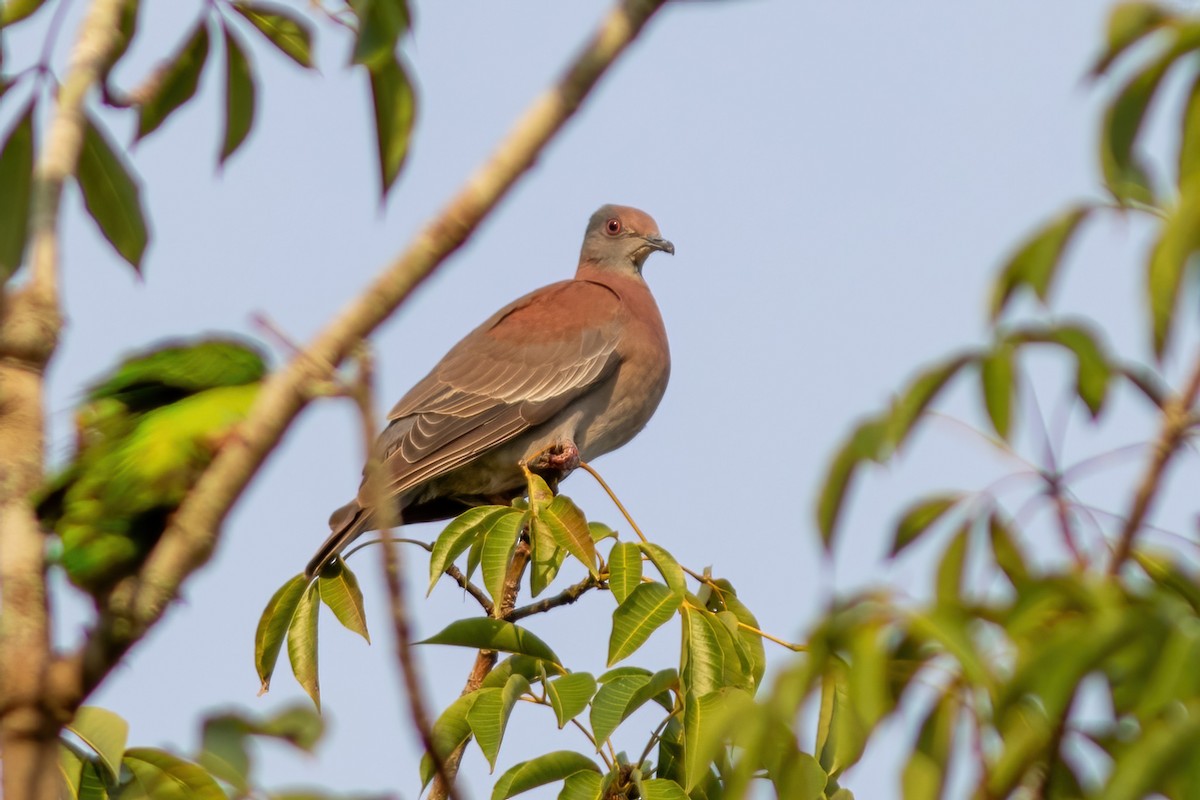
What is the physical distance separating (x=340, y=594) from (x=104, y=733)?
142 cm

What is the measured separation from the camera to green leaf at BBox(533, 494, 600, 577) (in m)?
3.40

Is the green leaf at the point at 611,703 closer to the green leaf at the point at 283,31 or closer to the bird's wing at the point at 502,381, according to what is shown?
the green leaf at the point at 283,31

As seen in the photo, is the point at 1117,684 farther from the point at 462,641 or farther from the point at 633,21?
the point at 462,641

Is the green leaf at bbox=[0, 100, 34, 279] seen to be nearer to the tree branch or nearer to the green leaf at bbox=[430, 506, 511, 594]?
the tree branch

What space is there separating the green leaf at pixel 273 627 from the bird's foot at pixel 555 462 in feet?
6.74

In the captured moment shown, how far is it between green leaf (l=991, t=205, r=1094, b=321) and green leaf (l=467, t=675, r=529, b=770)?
1.69 metres

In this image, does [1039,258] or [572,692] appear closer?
[1039,258]

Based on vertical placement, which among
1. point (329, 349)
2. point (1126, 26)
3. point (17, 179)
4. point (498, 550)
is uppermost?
point (1126, 26)

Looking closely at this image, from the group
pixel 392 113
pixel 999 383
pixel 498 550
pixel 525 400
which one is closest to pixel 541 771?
pixel 498 550

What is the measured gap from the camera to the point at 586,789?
2.91 meters

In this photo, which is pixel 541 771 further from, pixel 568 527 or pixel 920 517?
pixel 920 517

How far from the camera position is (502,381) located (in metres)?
6.39

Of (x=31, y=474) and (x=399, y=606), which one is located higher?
(x=399, y=606)

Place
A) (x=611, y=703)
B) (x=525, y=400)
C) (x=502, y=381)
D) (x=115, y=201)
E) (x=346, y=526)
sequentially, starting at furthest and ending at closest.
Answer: (x=502, y=381), (x=525, y=400), (x=346, y=526), (x=611, y=703), (x=115, y=201)
